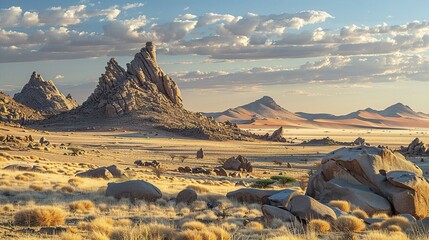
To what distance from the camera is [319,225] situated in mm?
14711

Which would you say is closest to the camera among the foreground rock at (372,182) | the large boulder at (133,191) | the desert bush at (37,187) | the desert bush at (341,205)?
the desert bush at (341,205)

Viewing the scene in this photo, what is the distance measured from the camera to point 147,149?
7562 centimetres

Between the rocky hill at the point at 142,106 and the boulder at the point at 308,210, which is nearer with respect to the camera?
the boulder at the point at 308,210

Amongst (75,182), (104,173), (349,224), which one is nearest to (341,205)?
(349,224)

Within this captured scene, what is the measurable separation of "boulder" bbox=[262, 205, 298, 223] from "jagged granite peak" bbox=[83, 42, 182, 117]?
9750 centimetres

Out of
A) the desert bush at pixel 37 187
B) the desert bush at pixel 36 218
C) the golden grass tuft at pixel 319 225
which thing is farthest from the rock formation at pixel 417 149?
the desert bush at pixel 36 218

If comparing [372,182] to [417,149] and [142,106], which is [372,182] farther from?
[142,106]

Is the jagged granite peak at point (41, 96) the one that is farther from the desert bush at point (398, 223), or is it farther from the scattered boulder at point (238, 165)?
the desert bush at point (398, 223)

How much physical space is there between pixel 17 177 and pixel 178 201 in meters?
9.19

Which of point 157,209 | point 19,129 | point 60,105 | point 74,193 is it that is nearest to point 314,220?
point 157,209

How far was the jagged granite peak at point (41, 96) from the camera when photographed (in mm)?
166250

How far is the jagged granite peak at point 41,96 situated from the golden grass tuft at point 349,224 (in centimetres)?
15718

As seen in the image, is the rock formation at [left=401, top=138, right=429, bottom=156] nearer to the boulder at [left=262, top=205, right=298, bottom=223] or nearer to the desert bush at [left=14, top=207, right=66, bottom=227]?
the boulder at [left=262, top=205, right=298, bottom=223]

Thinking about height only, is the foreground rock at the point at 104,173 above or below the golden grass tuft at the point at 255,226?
below
